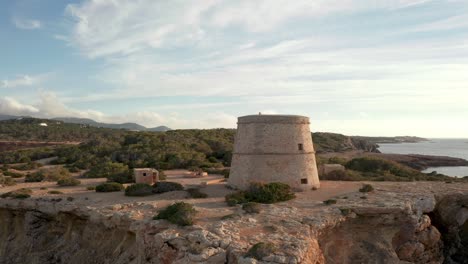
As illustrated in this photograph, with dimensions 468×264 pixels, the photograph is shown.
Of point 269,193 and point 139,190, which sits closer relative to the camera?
point 269,193

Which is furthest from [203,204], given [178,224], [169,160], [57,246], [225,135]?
[225,135]

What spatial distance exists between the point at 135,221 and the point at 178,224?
6.04 ft

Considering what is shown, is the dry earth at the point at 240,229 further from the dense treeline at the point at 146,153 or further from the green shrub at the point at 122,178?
the dense treeline at the point at 146,153

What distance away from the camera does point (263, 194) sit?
62.1 ft

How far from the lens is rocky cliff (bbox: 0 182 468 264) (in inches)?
519

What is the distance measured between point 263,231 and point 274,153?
313 inches

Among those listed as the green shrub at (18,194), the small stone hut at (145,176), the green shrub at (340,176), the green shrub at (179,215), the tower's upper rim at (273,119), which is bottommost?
the green shrub at (179,215)

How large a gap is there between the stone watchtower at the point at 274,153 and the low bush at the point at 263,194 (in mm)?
1652

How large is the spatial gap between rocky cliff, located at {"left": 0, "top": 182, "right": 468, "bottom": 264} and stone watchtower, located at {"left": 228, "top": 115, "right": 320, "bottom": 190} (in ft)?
5.32

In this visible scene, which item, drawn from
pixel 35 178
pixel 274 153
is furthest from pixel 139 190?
pixel 35 178

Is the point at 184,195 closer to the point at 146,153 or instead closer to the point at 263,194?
the point at 263,194

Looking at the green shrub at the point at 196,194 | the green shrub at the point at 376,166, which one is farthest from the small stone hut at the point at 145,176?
the green shrub at the point at 376,166

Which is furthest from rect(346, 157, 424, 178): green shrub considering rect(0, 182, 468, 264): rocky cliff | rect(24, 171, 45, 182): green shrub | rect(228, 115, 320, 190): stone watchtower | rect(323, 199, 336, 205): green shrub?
rect(24, 171, 45, 182): green shrub

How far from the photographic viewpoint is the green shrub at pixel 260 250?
1176 cm
